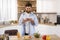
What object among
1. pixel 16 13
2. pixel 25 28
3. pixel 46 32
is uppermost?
pixel 16 13

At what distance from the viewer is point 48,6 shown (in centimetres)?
530

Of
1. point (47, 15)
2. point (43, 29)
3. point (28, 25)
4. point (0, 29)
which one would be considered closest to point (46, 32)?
point (43, 29)

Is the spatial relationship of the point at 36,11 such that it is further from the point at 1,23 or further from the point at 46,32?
the point at 1,23

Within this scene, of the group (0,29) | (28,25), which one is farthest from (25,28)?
(0,29)

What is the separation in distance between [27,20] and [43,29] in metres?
1.25

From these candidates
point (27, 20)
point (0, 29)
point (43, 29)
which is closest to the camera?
point (27, 20)

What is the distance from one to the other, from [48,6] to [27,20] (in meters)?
1.58

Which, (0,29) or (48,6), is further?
(48,6)

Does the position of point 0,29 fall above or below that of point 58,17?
below

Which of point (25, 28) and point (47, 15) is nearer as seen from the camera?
point (25, 28)

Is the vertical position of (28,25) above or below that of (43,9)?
below

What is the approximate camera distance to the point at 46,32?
199 inches

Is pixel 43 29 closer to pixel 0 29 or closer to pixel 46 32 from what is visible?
pixel 46 32

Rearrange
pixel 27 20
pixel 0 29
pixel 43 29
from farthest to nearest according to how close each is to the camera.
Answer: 1. pixel 43 29
2. pixel 0 29
3. pixel 27 20
